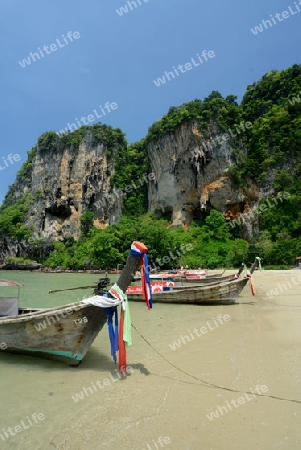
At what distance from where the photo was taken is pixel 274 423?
10.3 ft

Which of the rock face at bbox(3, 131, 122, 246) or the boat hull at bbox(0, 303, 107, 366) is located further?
the rock face at bbox(3, 131, 122, 246)

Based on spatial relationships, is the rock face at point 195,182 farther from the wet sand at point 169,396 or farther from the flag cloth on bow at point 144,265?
the flag cloth on bow at point 144,265

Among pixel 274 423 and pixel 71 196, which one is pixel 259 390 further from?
pixel 71 196

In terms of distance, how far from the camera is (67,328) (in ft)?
16.7

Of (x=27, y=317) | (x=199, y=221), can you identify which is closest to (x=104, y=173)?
(x=199, y=221)

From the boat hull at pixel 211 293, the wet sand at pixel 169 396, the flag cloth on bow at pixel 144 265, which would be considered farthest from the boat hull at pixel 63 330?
the boat hull at pixel 211 293

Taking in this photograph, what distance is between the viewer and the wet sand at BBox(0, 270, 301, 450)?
9.77 ft

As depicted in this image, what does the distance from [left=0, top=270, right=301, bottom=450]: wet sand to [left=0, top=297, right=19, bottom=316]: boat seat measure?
1.16 metres

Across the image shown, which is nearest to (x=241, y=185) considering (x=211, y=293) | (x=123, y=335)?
(x=211, y=293)

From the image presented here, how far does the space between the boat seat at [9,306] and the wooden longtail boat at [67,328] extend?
140 cm

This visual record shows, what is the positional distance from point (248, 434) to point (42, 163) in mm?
62281

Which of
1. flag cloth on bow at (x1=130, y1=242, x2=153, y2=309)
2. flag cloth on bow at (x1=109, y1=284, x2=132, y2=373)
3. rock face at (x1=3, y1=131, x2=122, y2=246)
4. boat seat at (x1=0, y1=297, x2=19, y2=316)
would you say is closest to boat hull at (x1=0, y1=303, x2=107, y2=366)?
flag cloth on bow at (x1=109, y1=284, x2=132, y2=373)

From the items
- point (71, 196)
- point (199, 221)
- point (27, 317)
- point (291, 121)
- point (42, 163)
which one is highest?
point (42, 163)

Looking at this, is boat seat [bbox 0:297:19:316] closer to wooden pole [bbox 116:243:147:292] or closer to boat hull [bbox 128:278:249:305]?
wooden pole [bbox 116:243:147:292]
